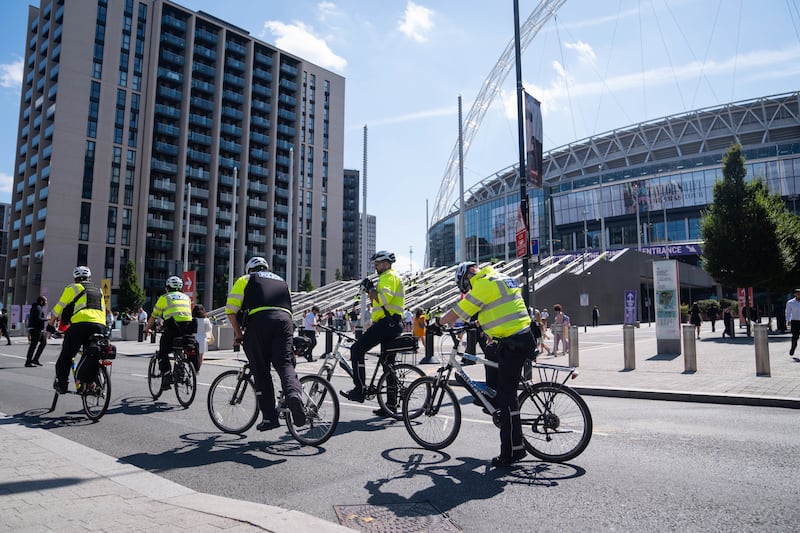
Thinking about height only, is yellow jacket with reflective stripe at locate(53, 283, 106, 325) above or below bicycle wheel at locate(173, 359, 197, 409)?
above

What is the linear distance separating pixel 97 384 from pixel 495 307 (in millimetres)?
5010

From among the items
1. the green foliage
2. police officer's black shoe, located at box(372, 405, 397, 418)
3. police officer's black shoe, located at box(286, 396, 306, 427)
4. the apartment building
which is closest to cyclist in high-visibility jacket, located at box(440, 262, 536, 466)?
police officer's black shoe, located at box(286, 396, 306, 427)

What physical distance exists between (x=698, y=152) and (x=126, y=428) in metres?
89.6

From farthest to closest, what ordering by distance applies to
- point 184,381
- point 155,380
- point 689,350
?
point 689,350, point 155,380, point 184,381

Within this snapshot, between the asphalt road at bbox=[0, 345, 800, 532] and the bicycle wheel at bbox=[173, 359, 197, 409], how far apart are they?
46 cm

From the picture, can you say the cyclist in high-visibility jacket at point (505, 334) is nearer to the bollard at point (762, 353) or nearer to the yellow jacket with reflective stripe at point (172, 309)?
the yellow jacket with reflective stripe at point (172, 309)

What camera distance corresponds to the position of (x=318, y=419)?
17.1 feet

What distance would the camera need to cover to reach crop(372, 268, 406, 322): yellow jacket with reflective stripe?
6.29 meters

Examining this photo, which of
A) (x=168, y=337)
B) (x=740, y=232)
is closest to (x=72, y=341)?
(x=168, y=337)

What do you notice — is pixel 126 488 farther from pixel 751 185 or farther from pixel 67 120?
pixel 67 120

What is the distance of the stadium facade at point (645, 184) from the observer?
67.4 meters

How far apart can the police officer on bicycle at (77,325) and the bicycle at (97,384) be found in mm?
74

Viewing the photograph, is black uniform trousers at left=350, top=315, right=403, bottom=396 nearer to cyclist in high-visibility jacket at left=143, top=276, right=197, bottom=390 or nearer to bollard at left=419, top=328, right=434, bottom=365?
cyclist in high-visibility jacket at left=143, top=276, right=197, bottom=390

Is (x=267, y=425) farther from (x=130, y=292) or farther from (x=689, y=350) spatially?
(x=130, y=292)
